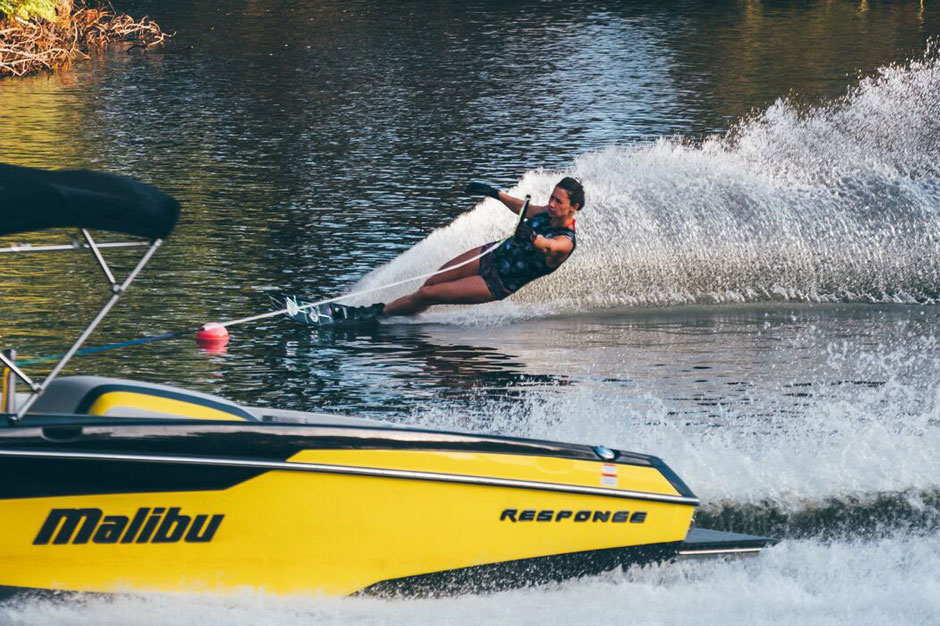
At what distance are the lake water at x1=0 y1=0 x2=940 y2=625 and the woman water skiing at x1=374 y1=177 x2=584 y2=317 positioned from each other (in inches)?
12.5

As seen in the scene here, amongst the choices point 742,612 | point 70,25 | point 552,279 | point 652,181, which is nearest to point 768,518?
point 742,612

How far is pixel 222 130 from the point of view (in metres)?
23.8

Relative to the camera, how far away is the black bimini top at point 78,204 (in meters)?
6.12

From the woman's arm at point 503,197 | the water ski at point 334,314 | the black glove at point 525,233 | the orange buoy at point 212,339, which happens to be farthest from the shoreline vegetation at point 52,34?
the black glove at point 525,233

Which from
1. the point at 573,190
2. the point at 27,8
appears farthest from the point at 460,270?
the point at 27,8

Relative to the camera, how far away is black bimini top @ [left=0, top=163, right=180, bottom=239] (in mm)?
6125

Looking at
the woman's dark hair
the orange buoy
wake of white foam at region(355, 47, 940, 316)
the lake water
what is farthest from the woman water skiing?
the orange buoy

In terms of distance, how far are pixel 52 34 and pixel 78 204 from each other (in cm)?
2638

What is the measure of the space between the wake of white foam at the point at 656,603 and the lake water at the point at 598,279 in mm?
15

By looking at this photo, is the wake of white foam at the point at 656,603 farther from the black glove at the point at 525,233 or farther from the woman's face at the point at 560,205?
the woman's face at the point at 560,205

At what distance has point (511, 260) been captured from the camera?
485 inches

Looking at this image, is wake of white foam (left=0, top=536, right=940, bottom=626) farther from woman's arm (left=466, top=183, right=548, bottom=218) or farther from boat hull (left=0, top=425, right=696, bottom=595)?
woman's arm (left=466, top=183, right=548, bottom=218)

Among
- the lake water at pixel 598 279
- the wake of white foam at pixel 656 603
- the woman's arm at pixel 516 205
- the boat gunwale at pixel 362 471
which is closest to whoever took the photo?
the boat gunwale at pixel 362 471

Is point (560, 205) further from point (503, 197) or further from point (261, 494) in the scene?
point (261, 494)
